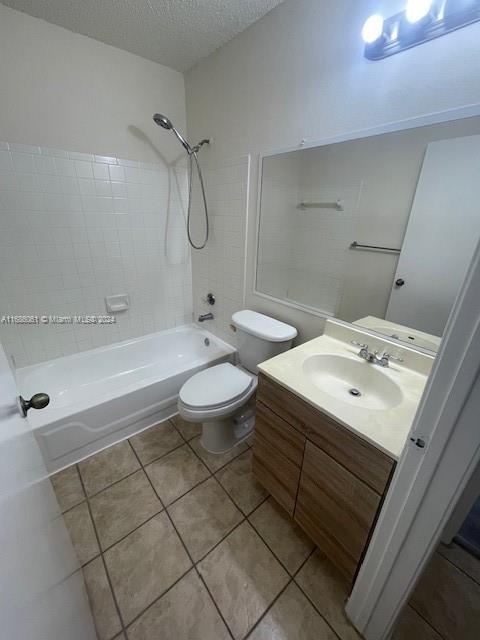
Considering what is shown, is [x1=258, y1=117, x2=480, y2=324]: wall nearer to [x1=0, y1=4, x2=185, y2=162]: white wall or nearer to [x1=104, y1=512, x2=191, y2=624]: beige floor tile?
[x1=0, y1=4, x2=185, y2=162]: white wall

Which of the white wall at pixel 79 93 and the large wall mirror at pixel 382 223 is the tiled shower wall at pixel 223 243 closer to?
the large wall mirror at pixel 382 223

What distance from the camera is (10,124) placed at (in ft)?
4.80

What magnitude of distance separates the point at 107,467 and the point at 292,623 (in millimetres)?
1162

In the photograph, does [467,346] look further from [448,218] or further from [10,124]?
[10,124]

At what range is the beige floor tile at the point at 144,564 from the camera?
1.01 meters

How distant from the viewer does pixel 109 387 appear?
2.08 meters

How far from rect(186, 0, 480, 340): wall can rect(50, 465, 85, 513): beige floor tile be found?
149 cm

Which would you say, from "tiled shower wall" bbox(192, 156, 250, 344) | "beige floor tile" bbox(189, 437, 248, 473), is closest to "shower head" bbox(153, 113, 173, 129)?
"tiled shower wall" bbox(192, 156, 250, 344)

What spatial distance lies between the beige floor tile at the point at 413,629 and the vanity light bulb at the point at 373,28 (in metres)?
2.09

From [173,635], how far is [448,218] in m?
1.82

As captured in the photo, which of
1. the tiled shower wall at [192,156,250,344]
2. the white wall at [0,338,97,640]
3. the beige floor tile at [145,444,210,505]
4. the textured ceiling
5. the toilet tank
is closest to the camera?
the white wall at [0,338,97,640]

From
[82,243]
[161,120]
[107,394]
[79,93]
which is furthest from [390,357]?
[79,93]

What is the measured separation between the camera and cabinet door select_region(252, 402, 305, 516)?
1060 millimetres

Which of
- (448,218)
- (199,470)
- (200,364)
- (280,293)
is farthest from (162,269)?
(448,218)
